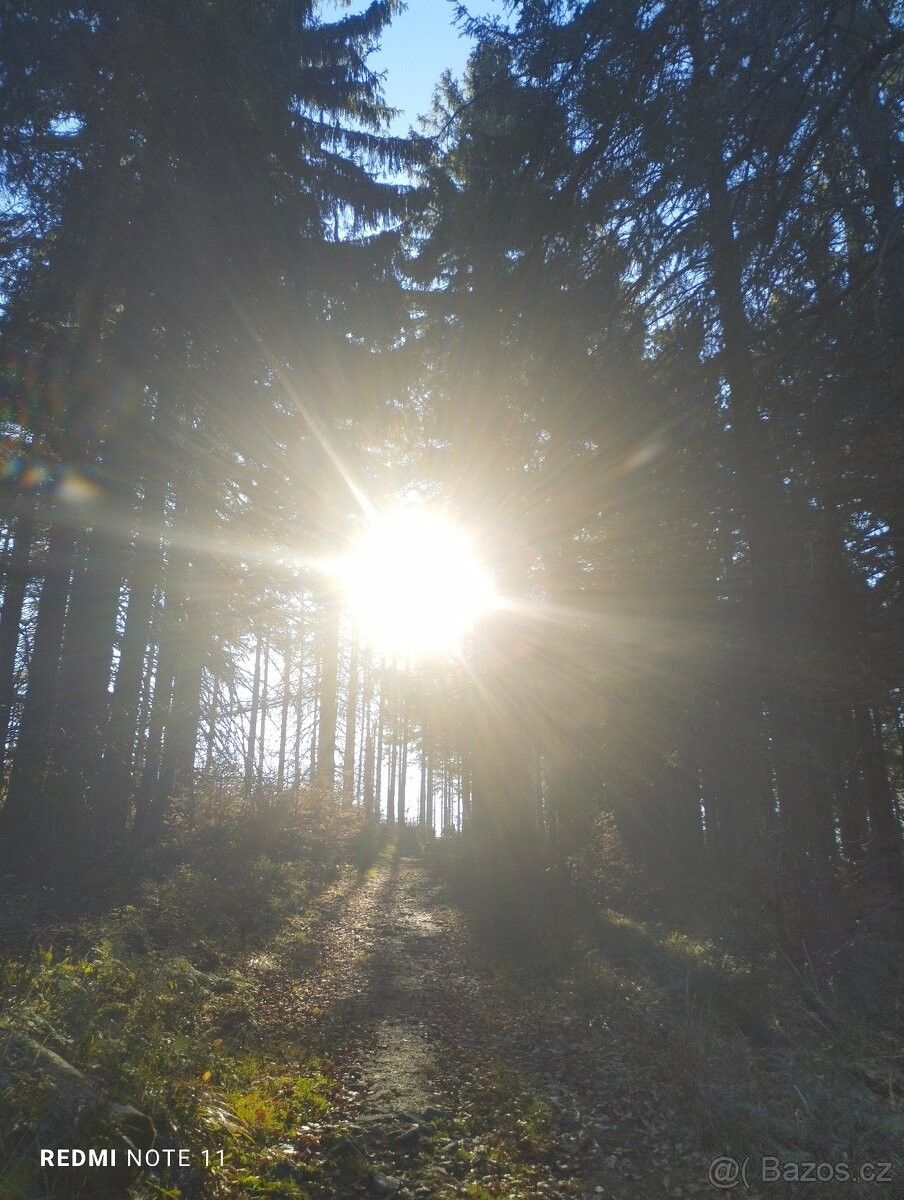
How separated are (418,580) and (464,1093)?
→ 1583 cm

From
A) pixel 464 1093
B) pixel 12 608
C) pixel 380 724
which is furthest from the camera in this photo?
pixel 380 724

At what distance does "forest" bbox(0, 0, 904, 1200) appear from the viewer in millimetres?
5695

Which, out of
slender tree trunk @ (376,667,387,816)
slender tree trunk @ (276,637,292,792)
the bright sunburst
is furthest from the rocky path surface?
slender tree trunk @ (376,667,387,816)

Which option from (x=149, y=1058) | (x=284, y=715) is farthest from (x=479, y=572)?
(x=284, y=715)

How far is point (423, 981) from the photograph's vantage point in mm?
9633

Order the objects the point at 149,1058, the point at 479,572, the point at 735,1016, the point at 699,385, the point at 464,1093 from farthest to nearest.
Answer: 1. the point at 479,572
2. the point at 699,385
3. the point at 735,1016
4. the point at 464,1093
5. the point at 149,1058

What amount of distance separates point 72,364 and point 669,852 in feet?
52.9

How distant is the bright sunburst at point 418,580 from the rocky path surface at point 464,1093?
8.64 metres

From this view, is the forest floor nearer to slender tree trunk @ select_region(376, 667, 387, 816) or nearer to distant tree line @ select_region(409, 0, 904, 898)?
distant tree line @ select_region(409, 0, 904, 898)

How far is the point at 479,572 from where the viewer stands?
18172 mm

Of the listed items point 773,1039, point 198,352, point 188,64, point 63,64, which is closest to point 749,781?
point 773,1039

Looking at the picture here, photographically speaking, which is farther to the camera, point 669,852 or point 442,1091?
point 669,852

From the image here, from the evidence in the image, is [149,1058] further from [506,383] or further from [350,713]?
[350,713]

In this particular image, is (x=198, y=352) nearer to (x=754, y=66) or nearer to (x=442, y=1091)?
(x=754, y=66)
